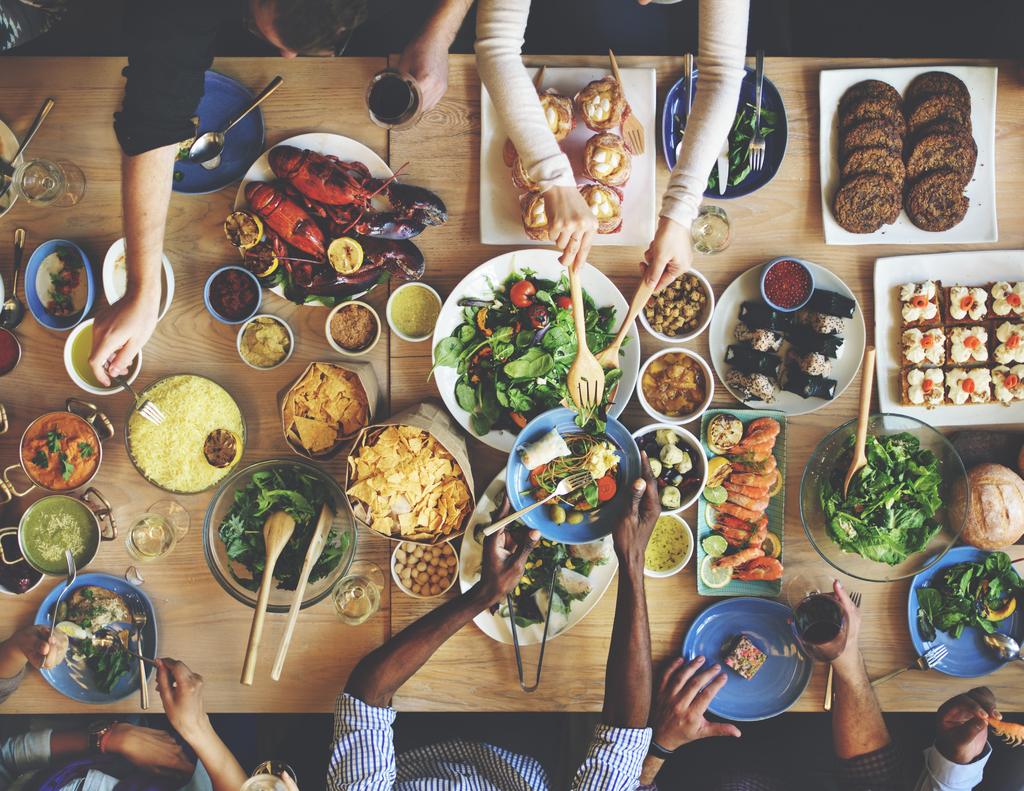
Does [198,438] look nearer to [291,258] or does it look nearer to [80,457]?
[80,457]

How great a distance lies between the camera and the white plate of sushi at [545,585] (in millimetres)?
2189

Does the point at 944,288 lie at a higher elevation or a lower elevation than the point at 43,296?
higher

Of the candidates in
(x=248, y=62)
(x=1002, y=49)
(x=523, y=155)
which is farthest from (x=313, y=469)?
(x=1002, y=49)

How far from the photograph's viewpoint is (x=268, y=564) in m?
2.02

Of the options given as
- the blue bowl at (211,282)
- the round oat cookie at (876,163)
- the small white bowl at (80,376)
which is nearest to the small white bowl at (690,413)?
the round oat cookie at (876,163)

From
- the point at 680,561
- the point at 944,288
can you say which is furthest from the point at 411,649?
the point at 944,288

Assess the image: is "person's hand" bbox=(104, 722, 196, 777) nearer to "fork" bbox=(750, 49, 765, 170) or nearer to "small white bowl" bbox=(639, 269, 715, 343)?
"small white bowl" bbox=(639, 269, 715, 343)

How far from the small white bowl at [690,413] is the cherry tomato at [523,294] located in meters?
0.42

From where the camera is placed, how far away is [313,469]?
2137 mm

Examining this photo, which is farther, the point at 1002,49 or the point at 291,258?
the point at 1002,49

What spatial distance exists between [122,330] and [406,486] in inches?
35.4

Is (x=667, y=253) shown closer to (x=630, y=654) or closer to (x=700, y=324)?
(x=700, y=324)

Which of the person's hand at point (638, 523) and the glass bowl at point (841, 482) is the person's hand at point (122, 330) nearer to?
the person's hand at point (638, 523)

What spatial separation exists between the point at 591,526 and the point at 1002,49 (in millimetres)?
2133
